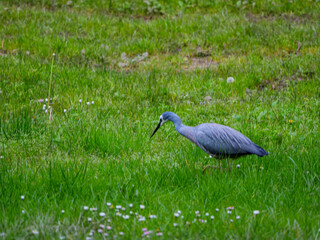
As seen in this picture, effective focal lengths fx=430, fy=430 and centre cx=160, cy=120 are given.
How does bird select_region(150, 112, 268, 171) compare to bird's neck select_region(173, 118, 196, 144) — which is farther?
bird's neck select_region(173, 118, 196, 144)

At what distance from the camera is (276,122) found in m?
5.71

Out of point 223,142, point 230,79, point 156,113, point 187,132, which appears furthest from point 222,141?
point 230,79

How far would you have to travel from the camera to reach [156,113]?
614 centimetres

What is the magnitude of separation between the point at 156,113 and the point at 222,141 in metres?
1.97

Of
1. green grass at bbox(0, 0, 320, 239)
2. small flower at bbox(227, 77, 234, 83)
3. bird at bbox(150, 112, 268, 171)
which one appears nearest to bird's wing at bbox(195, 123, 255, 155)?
bird at bbox(150, 112, 268, 171)

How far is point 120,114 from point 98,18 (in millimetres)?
4783

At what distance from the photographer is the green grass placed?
135 inches

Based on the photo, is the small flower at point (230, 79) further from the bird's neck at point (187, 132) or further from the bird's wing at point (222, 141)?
the bird's wing at point (222, 141)

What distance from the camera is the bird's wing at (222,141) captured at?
427cm

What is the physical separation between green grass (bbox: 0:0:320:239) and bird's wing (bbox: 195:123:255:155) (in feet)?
0.71

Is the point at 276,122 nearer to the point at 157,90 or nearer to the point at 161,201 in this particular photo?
the point at 157,90

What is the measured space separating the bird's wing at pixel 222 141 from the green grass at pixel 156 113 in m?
0.22

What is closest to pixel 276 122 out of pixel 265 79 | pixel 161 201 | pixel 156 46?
pixel 265 79

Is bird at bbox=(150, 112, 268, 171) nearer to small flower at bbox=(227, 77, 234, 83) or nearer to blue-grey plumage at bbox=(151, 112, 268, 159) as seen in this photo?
blue-grey plumage at bbox=(151, 112, 268, 159)
